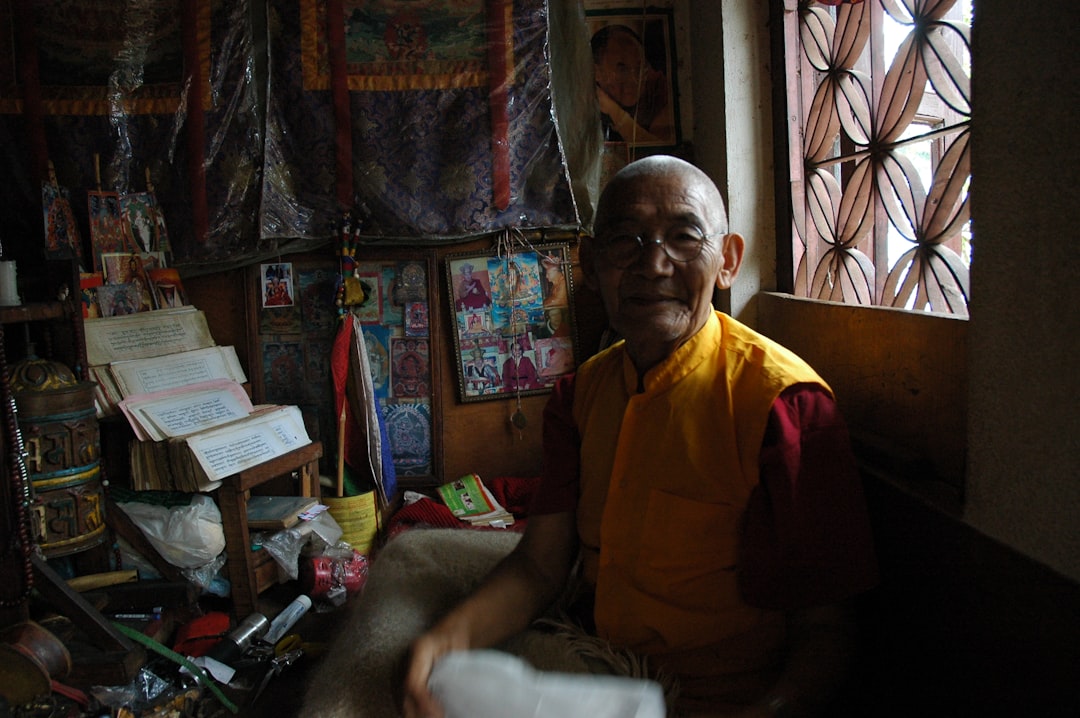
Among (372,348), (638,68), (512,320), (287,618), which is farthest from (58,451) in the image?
(638,68)

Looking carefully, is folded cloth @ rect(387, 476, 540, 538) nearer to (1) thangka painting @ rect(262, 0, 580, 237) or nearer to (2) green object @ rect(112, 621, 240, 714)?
(2) green object @ rect(112, 621, 240, 714)

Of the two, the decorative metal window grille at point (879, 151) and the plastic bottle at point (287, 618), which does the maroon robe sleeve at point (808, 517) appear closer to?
the decorative metal window grille at point (879, 151)

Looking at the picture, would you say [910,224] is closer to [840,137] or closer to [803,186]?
[840,137]

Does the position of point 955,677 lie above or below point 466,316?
below

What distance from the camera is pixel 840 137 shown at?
6.51 ft

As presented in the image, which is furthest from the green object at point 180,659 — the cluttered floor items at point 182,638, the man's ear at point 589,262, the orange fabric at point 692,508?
the man's ear at point 589,262

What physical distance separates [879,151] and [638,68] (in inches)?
68.1

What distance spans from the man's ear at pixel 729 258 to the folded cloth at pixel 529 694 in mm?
746

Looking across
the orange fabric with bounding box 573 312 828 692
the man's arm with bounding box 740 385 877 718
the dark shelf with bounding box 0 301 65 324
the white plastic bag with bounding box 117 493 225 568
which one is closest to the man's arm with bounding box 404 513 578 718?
the orange fabric with bounding box 573 312 828 692

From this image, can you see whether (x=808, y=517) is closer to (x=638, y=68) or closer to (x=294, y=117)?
(x=638, y=68)

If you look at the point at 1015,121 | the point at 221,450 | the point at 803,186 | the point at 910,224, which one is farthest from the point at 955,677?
the point at 221,450

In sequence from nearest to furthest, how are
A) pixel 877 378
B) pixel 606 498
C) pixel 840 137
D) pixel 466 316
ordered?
pixel 606 498
pixel 877 378
pixel 840 137
pixel 466 316

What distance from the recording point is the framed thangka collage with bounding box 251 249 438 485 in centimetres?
323

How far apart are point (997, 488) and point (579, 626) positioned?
78 cm
